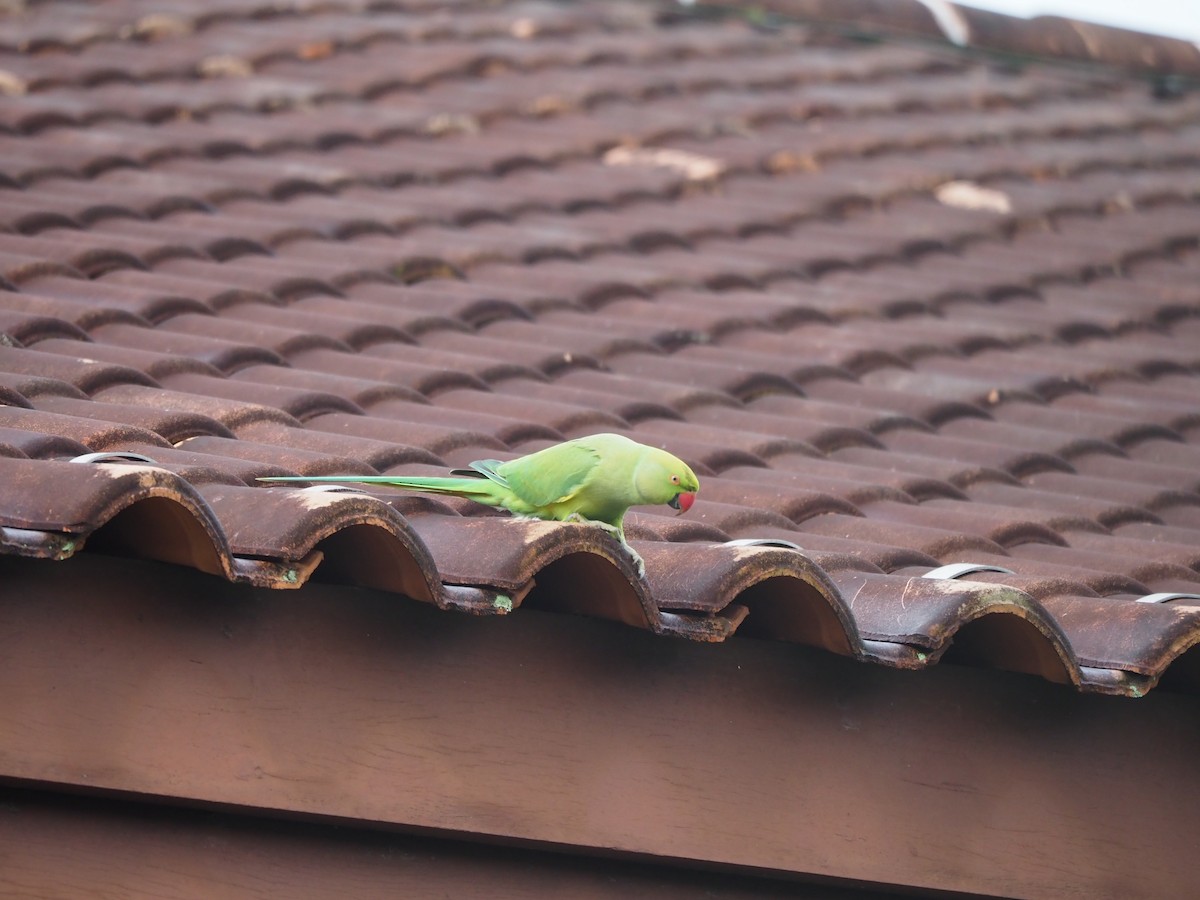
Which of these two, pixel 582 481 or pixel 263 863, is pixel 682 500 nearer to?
pixel 582 481

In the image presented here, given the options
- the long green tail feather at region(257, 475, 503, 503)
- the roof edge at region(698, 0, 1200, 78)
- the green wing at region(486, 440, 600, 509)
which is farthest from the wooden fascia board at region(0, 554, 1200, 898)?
the roof edge at region(698, 0, 1200, 78)

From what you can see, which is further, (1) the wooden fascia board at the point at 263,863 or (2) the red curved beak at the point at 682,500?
(2) the red curved beak at the point at 682,500

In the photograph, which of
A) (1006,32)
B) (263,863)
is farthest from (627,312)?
(1006,32)

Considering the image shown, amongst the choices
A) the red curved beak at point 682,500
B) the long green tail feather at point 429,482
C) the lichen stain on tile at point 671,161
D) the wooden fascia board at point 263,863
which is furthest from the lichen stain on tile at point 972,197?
the wooden fascia board at point 263,863

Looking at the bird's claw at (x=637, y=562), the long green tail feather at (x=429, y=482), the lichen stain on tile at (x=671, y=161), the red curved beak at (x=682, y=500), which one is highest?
the lichen stain on tile at (x=671, y=161)

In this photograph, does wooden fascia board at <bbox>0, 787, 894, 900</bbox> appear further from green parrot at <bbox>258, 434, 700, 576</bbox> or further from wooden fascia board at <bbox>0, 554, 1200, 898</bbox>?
green parrot at <bbox>258, 434, 700, 576</bbox>

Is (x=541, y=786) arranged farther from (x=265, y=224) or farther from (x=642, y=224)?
(x=642, y=224)

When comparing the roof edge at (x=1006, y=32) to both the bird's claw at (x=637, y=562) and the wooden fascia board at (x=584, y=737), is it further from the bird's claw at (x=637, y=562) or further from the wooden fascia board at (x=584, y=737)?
the bird's claw at (x=637, y=562)
